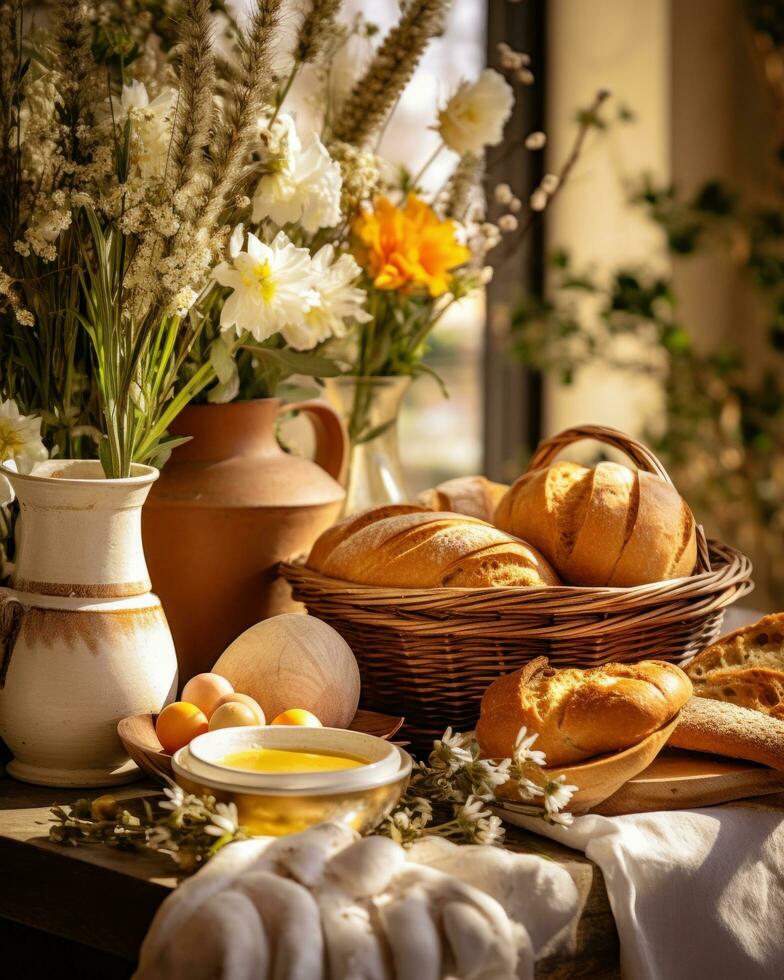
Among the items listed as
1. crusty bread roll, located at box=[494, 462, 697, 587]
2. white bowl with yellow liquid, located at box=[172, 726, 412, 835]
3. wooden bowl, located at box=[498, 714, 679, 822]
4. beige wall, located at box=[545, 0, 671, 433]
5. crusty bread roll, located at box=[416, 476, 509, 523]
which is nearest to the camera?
white bowl with yellow liquid, located at box=[172, 726, 412, 835]

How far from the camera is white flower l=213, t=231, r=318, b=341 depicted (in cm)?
98

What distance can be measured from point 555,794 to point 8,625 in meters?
0.46

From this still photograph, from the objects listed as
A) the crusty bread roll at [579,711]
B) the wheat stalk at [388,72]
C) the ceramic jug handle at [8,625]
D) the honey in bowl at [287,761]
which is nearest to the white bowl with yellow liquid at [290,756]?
the honey in bowl at [287,761]

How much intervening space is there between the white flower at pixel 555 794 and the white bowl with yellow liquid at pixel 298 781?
0.10 m

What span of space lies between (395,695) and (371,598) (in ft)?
0.37

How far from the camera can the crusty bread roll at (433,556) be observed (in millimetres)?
1068

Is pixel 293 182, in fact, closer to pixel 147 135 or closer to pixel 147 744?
pixel 147 135

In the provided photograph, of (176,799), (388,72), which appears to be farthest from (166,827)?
(388,72)

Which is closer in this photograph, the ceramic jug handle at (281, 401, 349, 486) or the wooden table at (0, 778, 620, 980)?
the wooden table at (0, 778, 620, 980)

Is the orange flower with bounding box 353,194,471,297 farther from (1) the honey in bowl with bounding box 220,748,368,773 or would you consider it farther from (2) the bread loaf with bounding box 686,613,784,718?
(1) the honey in bowl with bounding box 220,748,368,773

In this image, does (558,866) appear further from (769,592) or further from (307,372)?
(769,592)

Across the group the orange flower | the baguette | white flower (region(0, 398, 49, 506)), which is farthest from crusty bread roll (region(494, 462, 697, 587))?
white flower (region(0, 398, 49, 506))

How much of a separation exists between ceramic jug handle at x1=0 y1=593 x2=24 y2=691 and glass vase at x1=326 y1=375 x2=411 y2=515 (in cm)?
52

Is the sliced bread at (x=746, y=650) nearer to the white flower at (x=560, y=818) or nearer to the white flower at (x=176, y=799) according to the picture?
the white flower at (x=560, y=818)
